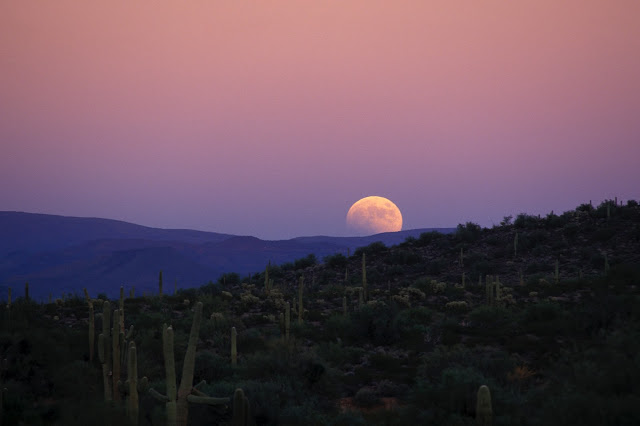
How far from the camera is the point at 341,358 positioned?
71.5 feet

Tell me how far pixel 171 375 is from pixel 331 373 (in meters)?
8.43

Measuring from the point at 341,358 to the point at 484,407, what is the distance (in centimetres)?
1156

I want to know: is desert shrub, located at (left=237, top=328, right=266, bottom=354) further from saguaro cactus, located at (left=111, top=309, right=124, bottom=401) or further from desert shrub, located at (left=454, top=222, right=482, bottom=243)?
desert shrub, located at (left=454, top=222, right=482, bottom=243)

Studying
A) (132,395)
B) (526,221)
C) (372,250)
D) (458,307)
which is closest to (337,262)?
(372,250)

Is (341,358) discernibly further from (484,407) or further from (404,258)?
(404,258)

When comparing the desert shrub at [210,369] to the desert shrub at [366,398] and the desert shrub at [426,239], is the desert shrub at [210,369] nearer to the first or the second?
the desert shrub at [366,398]

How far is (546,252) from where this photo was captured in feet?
175

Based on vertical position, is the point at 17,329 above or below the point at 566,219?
below

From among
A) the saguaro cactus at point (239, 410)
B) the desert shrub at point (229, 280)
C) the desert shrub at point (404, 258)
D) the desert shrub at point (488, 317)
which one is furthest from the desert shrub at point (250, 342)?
the desert shrub at point (404, 258)

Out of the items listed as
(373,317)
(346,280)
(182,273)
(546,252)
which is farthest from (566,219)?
(182,273)

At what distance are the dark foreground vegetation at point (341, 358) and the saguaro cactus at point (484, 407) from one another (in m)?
0.05

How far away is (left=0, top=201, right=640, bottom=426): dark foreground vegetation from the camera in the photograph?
1066 cm

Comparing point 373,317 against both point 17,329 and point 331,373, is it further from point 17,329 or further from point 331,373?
point 17,329

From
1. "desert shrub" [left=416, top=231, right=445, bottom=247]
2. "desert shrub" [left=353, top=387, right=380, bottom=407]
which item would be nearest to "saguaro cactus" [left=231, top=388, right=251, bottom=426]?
"desert shrub" [left=353, top=387, right=380, bottom=407]
